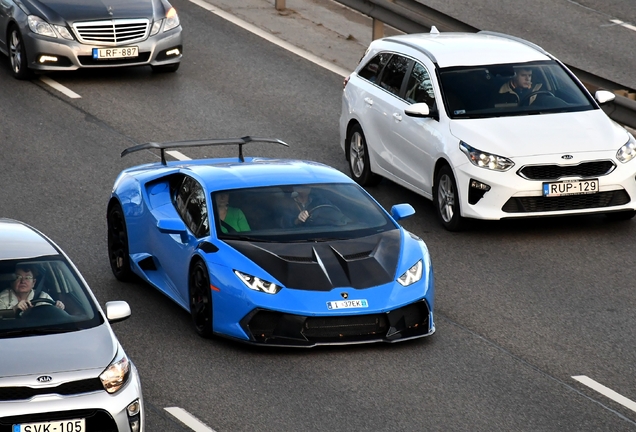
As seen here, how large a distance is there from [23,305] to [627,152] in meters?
7.50

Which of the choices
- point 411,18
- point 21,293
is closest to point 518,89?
point 411,18

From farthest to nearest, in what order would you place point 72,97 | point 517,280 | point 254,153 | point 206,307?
point 72,97, point 254,153, point 517,280, point 206,307

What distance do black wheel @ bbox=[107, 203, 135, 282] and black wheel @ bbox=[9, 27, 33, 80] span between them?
7582mm

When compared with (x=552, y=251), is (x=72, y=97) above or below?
below

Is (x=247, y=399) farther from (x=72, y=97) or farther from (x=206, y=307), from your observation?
(x=72, y=97)

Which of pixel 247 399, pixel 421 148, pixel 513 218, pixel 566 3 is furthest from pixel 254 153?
pixel 566 3

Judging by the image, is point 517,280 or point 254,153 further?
point 254,153

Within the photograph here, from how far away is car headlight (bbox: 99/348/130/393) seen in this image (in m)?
8.25

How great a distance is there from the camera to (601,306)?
40.1ft

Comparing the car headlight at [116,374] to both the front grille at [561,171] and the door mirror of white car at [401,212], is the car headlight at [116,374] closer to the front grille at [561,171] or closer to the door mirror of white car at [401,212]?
the door mirror of white car at [401,212]

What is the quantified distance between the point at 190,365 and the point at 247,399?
91 centimetres

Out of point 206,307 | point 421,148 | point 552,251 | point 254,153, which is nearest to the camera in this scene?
point 206,307

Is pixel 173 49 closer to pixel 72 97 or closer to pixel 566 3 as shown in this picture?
pixel 72 97

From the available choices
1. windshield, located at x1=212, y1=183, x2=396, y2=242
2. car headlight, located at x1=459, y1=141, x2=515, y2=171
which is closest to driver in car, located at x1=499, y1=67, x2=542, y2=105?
car headlight, located at x1=459, y1=141, x2=515, y2=171
